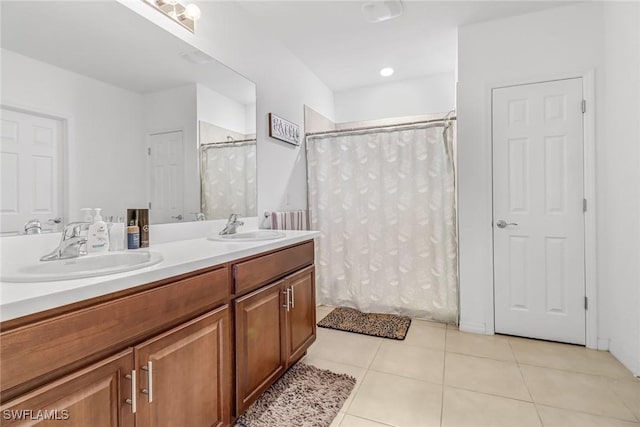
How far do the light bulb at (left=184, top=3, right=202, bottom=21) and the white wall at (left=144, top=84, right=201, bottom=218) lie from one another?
369 millimetres

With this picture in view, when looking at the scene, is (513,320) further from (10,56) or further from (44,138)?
(10,56)

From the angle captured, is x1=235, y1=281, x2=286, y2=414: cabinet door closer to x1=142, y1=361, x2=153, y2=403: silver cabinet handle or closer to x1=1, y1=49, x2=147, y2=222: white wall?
x1=142, y1=361, x2=153, y2=403: silver cabinet handle

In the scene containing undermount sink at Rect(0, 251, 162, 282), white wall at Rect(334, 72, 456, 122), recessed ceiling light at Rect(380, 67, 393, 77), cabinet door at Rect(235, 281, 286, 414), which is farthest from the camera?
white wall at Rect(334, 72, 456, 122)

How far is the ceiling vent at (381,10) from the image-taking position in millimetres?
2166

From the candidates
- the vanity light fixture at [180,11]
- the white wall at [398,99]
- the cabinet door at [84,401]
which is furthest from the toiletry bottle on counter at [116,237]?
the white wall at [398,99]

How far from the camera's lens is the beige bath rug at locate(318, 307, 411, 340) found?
8.09 feet

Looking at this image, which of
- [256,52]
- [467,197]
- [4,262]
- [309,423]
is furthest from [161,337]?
[467,197]

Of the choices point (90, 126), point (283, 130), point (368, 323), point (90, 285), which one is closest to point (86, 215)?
point (90, 126)

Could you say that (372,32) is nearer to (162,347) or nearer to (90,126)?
(90,126)

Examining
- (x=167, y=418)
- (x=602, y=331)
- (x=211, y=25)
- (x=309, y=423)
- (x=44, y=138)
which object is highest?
(x=211, y=25)

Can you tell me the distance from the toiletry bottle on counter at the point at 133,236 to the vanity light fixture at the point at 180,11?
44.1 inches

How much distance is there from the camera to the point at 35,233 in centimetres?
116

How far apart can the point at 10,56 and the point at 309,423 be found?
6.23ft

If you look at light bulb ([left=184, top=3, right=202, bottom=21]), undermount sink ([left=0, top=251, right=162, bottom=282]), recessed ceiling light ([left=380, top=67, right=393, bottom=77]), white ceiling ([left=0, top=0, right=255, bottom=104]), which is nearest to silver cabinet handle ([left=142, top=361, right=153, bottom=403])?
undermount sink ([left=0, top=251, right=162, bottom=282])
